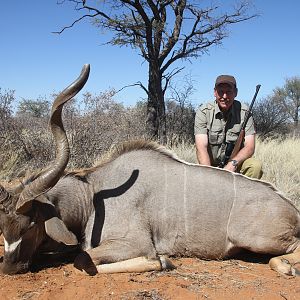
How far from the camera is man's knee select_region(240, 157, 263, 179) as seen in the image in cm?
488

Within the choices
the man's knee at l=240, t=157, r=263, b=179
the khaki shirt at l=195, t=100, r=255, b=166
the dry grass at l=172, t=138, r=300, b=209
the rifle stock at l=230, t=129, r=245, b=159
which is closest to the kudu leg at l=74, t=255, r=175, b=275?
the man's knee at l=240, t=157, r=263, b=179

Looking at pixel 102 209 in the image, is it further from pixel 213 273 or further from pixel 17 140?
pixel 17 140

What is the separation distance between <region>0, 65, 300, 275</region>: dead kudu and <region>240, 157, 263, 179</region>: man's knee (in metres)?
1.09

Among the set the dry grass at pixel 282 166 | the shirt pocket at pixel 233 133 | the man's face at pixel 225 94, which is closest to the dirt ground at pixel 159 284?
the shirt pocket at pixel 233 133

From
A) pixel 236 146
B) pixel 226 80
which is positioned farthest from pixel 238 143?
pixel 226 80

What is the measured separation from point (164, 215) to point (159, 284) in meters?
0.70

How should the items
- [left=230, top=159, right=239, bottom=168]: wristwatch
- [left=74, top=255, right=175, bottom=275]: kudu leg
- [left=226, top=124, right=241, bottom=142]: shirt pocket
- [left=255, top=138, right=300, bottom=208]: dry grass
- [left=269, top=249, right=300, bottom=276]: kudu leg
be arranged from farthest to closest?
[left=255, top=138, right=300, bottom=208]: dry grass, [left=226, top=124, right=241, bottom=142]: shirt pocket, [left=230, top=159, right=239, bottom=168]: wristwatch, [left=269, top=249, right=300, bottom=276]: kudu leg, [left=74, top=255, right=175, bottom=275]: kudu leg

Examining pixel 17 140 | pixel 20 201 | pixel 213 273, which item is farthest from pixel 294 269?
pixel 17 140

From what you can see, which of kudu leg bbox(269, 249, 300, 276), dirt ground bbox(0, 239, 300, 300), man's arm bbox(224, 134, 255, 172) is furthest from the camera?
man's arm bbox(224, 134, 255, 172)

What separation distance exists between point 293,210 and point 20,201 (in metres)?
2.28

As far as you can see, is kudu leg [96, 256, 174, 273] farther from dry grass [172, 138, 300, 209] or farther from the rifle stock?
dry grass [172, 138, 300, 209]

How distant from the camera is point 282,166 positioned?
26.9ft

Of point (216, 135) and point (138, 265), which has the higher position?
point (216, 135)

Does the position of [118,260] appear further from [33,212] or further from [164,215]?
[33,212]
